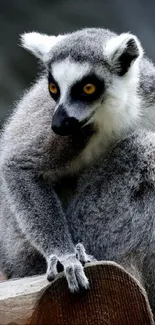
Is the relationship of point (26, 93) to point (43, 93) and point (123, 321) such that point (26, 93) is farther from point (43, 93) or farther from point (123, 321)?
point (123, 321)

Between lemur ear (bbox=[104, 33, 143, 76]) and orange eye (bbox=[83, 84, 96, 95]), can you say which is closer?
orange eye (bbox=[83, 84, 96, 95])

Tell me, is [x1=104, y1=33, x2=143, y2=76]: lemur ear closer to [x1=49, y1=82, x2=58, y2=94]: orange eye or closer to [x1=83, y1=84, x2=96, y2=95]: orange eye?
[x1=83, y1=84, x2=96, y2=95]: orange eye

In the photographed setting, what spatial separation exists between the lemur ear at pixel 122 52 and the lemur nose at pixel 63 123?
1.67 feet

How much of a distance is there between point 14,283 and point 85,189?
0.98m

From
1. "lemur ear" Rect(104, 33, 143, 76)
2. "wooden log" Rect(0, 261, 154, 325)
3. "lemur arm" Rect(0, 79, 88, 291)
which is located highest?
"lemur ear" Rect(104, 33, 143, 76)

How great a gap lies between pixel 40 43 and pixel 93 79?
66cm

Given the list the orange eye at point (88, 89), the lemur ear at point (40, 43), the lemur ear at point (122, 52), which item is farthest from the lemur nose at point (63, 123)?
the lemur ear at point (40, 43)

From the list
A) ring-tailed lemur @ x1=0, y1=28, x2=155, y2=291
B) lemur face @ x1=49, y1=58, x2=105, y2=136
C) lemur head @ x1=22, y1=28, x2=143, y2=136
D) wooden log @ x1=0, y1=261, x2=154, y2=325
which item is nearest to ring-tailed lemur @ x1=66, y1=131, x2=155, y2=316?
ring-tailed lemur @ x1=0, y1=28, x2=155, y2=291

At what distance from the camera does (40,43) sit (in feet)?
14.6

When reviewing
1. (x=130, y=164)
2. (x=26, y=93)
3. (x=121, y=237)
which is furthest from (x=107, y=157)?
(x=26, y=93)

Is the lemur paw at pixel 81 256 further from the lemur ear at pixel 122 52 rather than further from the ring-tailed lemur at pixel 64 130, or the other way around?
the lemur ear at pixel 122 52

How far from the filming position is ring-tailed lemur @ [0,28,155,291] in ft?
12.8

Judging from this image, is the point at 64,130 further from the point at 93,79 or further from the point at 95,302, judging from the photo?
the point at 95,302

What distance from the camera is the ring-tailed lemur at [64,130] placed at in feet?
12.8
